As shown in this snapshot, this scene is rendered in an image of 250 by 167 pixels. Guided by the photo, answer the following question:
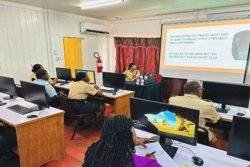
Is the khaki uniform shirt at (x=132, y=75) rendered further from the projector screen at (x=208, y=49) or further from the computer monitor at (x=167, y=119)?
the computer monitor at (x=167, y=119)

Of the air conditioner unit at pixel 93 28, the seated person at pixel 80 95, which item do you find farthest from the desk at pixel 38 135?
the air conditioner unit at pixel 93 28

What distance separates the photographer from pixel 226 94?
2.52 m

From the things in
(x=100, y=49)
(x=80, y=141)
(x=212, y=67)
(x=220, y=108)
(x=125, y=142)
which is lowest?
(x=80, y=141)

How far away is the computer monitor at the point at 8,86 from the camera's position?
2912 millimetres

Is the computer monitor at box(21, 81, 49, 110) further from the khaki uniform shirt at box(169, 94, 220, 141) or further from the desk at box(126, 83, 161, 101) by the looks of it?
the desk at box(126, 83, 161, 101)

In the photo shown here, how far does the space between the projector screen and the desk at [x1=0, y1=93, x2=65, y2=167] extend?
8.45 ft

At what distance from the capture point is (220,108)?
2.64 meters

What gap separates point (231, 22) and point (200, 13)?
151 cm

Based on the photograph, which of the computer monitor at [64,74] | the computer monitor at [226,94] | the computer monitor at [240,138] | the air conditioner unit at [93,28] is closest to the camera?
the computer monitor at [240,138]

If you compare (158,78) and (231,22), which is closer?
(231,22)

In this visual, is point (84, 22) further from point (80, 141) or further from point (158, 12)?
point (80, 141)

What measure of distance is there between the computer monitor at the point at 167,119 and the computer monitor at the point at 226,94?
1.46 metres

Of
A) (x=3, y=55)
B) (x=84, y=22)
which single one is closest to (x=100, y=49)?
(x=84, y=22)

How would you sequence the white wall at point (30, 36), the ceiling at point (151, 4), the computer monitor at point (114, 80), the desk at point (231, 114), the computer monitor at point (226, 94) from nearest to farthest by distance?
1. the desk at point (231, 114)
2. the computer monitor at point (226, 94)
3. the computer monitor at point (114, 80)
4. the ceiling at point (151, 4)
5. the white wall at point (30, 36)
